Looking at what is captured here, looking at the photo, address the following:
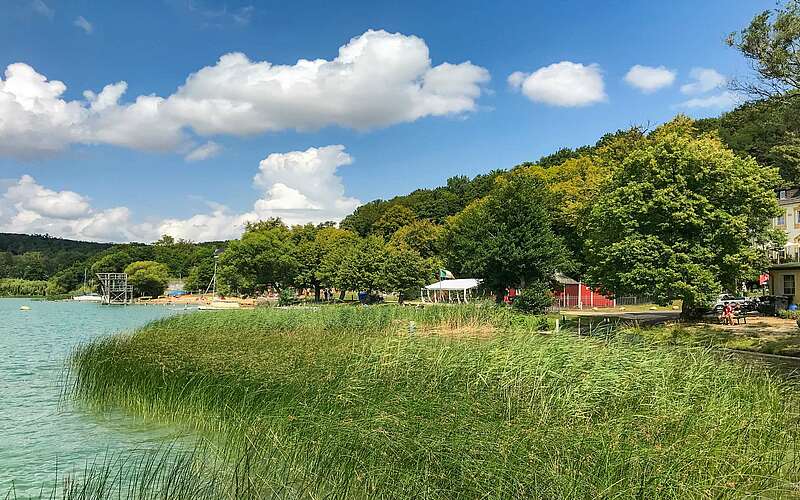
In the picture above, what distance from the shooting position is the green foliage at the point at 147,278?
9581 centimetres

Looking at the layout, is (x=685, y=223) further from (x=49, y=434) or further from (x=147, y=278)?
(x=147, y=278)

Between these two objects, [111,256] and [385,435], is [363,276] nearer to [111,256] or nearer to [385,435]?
[385,435]

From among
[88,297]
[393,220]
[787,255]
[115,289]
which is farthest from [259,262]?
[88,297]

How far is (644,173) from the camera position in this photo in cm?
2739

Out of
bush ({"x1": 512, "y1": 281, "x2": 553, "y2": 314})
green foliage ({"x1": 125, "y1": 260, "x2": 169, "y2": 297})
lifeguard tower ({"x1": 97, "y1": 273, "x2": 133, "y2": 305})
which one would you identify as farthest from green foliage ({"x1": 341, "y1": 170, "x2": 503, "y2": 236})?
bush ({"x1": 512, "y1": 281, "x2": 553, "y2": 314})

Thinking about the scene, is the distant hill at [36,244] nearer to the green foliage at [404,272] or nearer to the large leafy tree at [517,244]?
the green foliage at [404,272]

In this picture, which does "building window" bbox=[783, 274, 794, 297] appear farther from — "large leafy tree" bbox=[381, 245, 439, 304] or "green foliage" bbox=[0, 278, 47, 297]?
"green foliage" bbox=[0, 278, 47, 297]

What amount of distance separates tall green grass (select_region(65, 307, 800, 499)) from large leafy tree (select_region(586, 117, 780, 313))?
13.6 m

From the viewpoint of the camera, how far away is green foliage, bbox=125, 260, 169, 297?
95812 millimetres

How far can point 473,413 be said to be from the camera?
7.50 m

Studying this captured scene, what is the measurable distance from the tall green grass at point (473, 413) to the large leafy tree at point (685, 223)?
44.5 feet

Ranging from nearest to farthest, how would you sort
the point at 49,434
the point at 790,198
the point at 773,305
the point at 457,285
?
the point at 49,434 < the point at 773,305 < the point at 790,198 < the point at 457,285

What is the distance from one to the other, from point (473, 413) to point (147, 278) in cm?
9766

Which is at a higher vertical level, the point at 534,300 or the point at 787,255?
the point at 787,255
